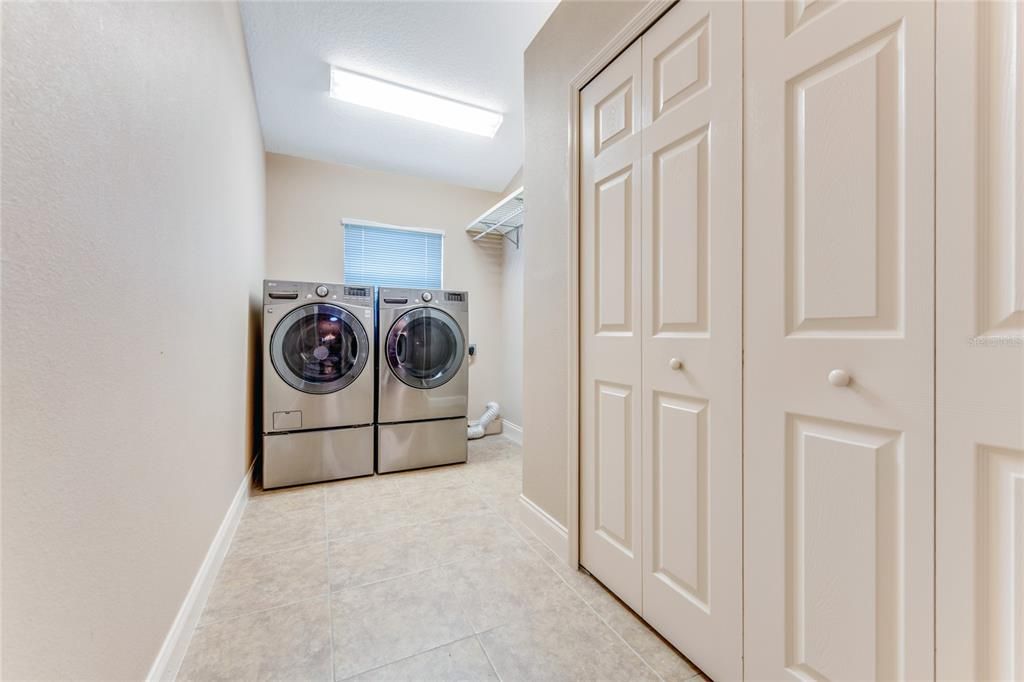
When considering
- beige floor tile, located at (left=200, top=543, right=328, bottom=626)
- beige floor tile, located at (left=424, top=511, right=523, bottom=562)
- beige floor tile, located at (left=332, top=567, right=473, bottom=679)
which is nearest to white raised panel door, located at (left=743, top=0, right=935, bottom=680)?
beige floor tile, located at (left=332, top=567, right=473, bottom=679)

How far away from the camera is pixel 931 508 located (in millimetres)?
716

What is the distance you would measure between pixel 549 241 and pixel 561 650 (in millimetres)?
1552

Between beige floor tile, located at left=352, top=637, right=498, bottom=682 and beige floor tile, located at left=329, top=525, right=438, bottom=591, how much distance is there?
45cm

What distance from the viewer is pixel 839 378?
0.82 m

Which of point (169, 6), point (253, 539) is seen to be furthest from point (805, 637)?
point (169, 6)

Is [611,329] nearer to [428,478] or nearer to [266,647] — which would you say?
[266,647]

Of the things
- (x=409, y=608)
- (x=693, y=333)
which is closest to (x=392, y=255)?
(x=409, y=608)

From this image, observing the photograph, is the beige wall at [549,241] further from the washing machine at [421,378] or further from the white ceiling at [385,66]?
the washing machine at [421,378]

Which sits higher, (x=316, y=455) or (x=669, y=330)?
(x=669, y=330)

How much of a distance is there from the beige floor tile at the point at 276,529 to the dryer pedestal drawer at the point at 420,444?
63cm

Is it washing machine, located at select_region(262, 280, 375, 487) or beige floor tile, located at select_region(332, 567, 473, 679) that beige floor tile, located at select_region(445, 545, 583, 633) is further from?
Result: washing machine, located at select_region(262, 280, 375, 487)

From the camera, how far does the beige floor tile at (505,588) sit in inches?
53.7

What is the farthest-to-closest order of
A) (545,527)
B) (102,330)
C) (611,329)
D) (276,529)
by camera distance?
(276,529)
(545,527)
(611,329)
(102,330)

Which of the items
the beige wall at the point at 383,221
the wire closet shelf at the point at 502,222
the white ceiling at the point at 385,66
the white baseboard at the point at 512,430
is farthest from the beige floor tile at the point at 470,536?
the white ceiling at the point at 385,66
